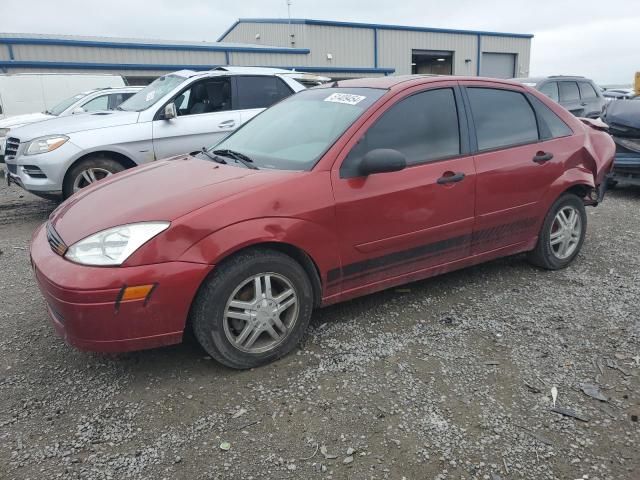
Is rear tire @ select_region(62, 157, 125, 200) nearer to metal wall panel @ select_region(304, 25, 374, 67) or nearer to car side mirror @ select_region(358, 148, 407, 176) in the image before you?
car side mirror @ select_region(358, 148, 407, 176)

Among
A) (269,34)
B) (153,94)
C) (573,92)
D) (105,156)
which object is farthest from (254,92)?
(269,34)

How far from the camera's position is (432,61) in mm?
33094

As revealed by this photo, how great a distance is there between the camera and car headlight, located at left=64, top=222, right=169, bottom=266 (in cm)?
264

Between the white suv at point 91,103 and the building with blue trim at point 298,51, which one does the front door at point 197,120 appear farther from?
the building with blue trim at point 298,51

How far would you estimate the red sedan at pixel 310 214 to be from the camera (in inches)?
105

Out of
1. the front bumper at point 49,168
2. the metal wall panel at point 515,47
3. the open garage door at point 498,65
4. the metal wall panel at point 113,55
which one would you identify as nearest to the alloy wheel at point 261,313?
the front bumper at point 49,168

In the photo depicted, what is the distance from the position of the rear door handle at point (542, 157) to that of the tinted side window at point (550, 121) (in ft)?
0.52

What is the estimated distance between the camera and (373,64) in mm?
27172

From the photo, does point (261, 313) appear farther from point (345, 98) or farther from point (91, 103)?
point (91, 103)

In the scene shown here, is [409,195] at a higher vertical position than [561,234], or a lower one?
higher

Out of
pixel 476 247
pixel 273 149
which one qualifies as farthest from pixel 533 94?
pixel 273 149

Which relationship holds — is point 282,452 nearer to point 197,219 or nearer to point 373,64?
point 197,219

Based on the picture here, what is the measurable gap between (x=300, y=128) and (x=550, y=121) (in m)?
2.18

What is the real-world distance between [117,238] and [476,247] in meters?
2.57
